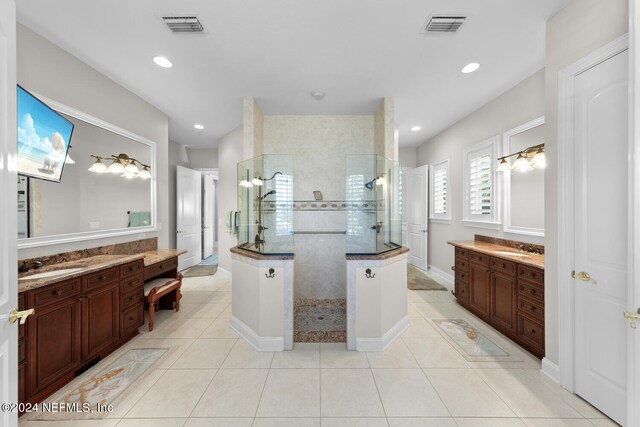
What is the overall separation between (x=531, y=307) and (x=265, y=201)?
9.85 ft

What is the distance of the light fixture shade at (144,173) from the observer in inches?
129

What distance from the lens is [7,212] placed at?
38.3 inches

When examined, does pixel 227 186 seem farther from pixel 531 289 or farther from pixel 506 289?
pixel 531 289

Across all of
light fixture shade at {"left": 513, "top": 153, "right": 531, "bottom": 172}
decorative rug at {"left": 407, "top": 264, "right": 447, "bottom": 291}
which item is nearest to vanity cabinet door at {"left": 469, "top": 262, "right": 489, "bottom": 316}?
decorative rug at {"left": 407, "top": 264, "right": 447, "bottom": 291}

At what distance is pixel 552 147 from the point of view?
75.1 inches

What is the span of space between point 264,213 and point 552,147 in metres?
2.79

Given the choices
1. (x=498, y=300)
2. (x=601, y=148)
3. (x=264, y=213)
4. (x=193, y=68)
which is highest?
(x=193, y=68)

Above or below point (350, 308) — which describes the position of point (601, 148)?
above

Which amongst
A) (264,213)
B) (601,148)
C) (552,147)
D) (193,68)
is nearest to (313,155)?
(264,213)

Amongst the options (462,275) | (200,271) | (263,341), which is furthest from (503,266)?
(200,271)

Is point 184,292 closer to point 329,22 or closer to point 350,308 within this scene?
point 350,308

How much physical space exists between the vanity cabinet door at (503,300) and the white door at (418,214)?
7.91ft

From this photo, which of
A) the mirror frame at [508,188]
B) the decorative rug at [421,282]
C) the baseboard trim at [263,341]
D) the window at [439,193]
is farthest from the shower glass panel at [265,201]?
the window at [439,193]

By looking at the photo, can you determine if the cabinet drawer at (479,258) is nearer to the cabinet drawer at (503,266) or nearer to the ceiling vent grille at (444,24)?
the cabinet drawer at (503,266)
